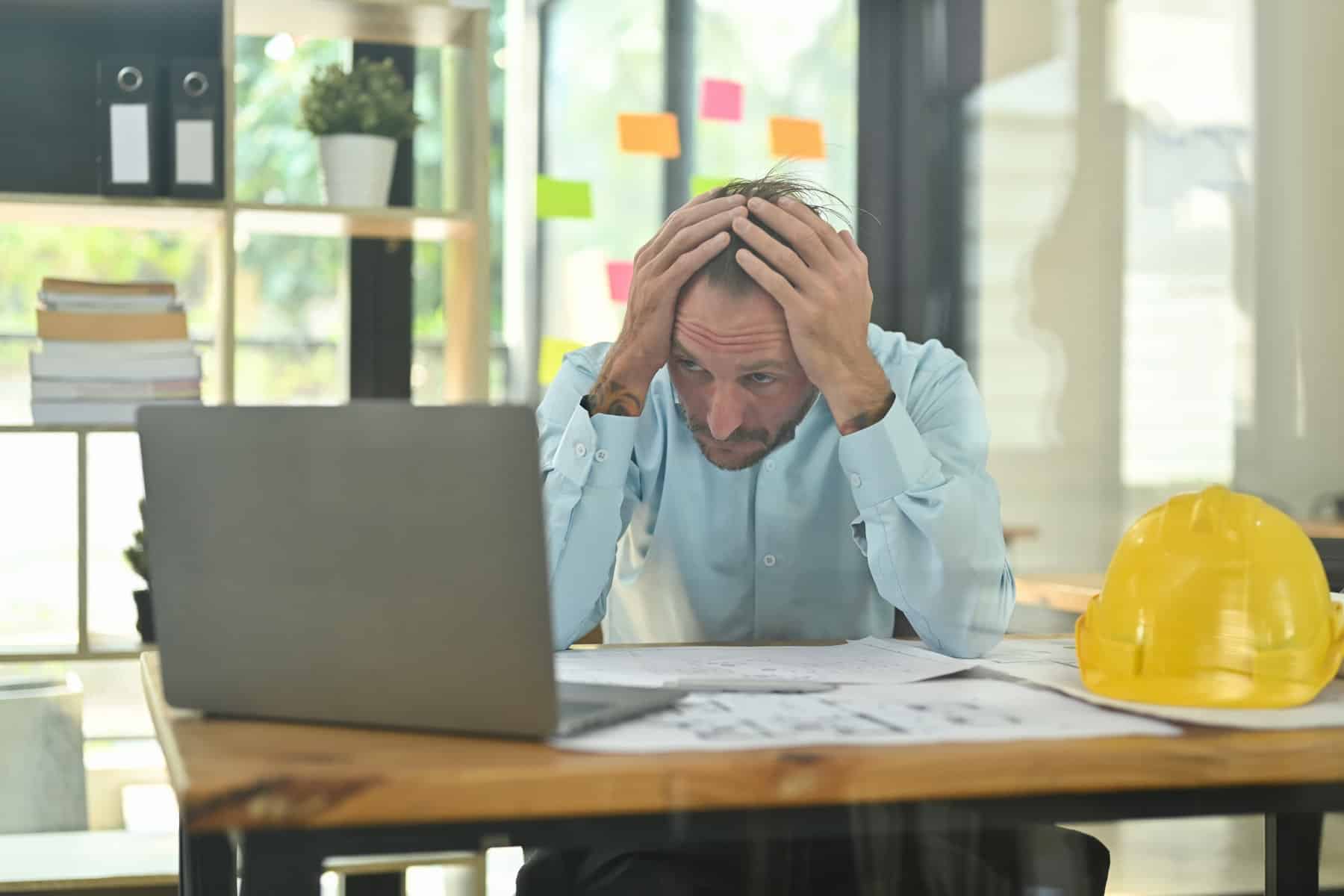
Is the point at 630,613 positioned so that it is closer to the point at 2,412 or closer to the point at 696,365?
the point at 696,365

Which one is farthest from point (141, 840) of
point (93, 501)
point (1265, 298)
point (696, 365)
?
point (1265, 298)

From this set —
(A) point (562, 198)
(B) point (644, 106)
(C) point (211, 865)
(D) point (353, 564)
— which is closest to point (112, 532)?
(A) point (562, 198)

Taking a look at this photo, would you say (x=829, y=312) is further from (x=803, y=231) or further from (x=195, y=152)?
(x=195, y=152)

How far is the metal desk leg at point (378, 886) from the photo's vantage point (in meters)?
1.40

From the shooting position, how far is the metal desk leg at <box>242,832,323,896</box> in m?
0.73

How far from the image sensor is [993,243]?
12.5 ft

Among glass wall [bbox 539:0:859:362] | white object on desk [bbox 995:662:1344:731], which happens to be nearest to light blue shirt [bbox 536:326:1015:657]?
white object on desk [bbox 995:662:1344:731]

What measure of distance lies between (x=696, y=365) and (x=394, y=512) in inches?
26.5

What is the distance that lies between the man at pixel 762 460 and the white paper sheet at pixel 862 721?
0.85 ft

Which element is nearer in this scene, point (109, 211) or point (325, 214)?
point (109, 211)

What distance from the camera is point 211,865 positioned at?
0.91 meters

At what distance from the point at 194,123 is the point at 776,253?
1.50 m

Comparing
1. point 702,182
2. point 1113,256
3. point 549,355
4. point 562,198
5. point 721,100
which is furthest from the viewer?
point 1113,256

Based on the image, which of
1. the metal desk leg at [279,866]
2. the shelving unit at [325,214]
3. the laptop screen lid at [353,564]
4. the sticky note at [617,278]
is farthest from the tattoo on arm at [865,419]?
the sticky note at [617,278]
